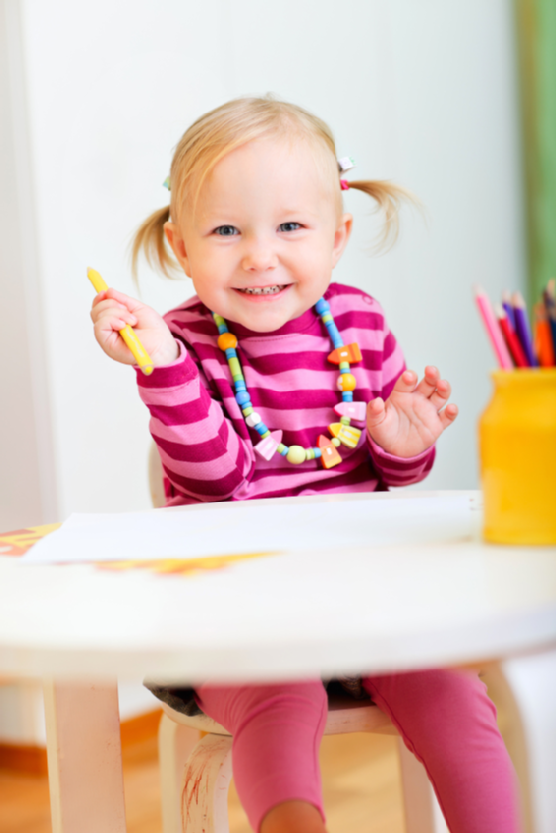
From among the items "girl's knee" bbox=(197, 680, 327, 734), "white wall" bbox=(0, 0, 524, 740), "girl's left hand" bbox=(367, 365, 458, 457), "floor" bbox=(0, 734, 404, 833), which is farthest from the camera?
"white wall" bbox=(0, 0, 524, 740)

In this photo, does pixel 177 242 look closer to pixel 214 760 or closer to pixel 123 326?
pixel 123 326

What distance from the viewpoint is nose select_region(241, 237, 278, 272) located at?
2.80 feet

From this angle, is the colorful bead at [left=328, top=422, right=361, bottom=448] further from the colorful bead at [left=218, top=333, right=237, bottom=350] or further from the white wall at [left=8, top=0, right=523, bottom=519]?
the white wall at [left=8, top=0, right=523, bottom=519]

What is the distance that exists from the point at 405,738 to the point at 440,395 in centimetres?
32

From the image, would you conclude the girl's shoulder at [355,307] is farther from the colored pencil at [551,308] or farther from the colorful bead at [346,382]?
the colored pencil at [551,308]

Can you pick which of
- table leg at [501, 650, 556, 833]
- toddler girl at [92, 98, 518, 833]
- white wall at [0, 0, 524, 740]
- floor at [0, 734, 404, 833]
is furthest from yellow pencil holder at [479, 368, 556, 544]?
white wall at [0, 0, 524, 740]

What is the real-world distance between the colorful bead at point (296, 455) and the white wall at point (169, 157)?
63cm

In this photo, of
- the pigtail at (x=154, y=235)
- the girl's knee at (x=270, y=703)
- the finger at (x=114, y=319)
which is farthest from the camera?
the pigtail at (x=154, y=235)

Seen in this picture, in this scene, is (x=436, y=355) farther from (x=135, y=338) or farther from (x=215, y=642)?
(x=215, y=642)

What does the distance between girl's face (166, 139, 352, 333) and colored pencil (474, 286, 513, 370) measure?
0.39m

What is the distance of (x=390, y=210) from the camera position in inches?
42.7

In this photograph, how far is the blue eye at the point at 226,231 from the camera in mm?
878

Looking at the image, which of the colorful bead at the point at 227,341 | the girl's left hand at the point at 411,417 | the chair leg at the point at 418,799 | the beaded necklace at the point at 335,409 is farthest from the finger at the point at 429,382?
the chair leg at the point at 418,799

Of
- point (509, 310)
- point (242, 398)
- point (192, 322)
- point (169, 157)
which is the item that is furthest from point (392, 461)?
point (169, 157)
